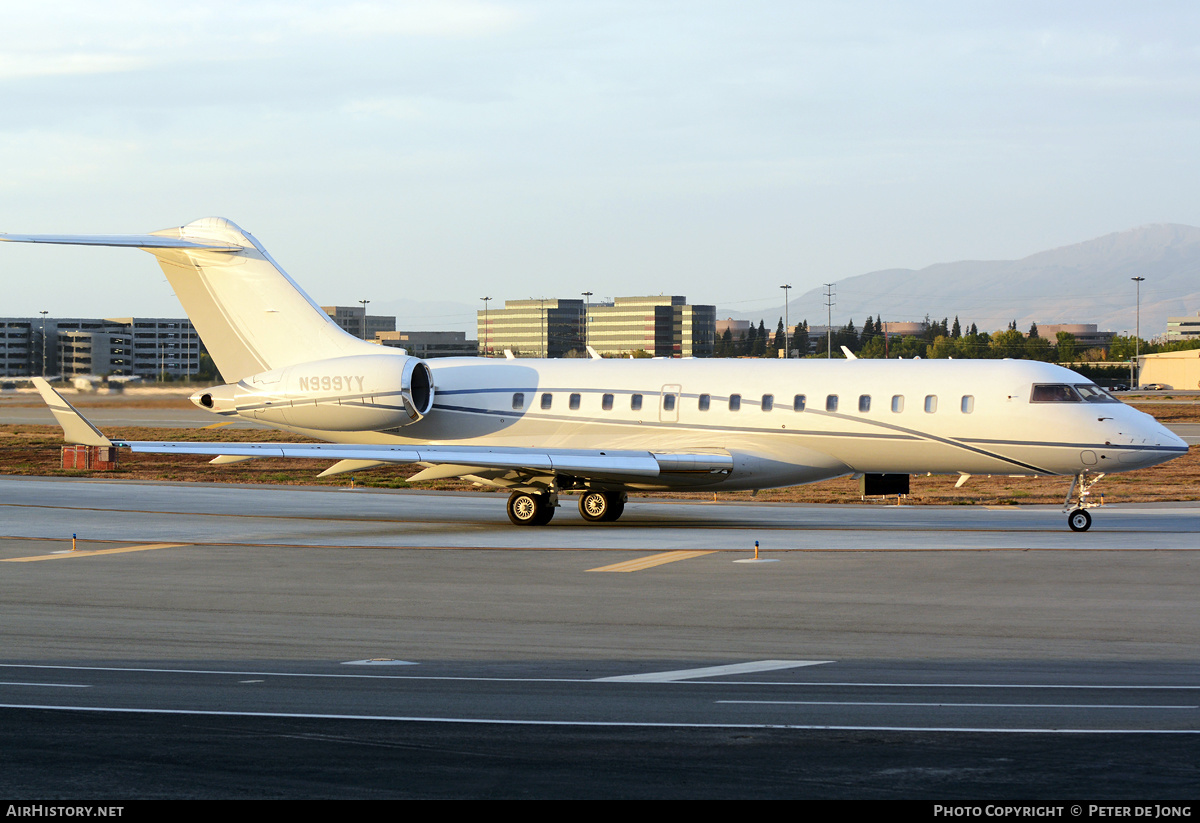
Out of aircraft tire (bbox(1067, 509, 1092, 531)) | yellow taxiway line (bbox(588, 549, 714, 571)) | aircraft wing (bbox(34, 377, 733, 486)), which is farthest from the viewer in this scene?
aircraft wing (bbox(34, 377, 733, 486))

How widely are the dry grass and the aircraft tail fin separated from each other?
28.0 feet

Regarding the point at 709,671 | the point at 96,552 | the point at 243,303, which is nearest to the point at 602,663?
the point at 709,671

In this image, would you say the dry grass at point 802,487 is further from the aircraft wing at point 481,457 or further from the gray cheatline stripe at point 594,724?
the gray cheatline stripe at point 594,724

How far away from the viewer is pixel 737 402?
28.3 m

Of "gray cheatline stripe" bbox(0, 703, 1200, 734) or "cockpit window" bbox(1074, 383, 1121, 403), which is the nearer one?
"gray cheatline stripe" bbox(0, 703, 1200, 734)

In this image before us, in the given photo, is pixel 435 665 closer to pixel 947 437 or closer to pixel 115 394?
pixel 947 437

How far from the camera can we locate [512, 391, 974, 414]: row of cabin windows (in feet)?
88.8

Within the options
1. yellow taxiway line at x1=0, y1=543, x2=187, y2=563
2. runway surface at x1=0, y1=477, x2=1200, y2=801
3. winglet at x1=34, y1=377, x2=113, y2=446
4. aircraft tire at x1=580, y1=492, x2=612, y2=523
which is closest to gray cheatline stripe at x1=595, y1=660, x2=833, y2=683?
runway surface at x1=0, y1=477, x2=1200, y2=801

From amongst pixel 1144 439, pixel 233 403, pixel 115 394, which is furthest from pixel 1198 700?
pixel 115 394

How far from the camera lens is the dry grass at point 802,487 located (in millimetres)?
36719

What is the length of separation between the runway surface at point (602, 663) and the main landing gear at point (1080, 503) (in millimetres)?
588

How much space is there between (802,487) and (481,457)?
1721 centimetres

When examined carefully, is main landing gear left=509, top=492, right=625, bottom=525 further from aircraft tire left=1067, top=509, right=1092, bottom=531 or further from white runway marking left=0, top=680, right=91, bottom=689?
white runway marking left=0, top=680, right=91, bottom=689

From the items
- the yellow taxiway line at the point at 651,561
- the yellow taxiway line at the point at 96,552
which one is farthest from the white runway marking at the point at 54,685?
the yellow taxiway line at the point at 96,552
